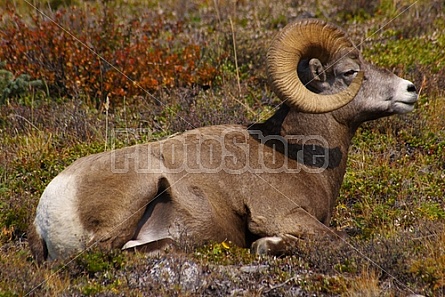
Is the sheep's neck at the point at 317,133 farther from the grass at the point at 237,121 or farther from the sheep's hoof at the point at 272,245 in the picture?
the sheep's hoof at the point at 272,245

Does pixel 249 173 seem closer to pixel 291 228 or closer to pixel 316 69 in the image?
pixel 291 228

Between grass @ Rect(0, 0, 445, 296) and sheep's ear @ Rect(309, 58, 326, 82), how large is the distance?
1528 millimetres

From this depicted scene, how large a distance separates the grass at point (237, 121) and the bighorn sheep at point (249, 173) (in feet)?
1.00

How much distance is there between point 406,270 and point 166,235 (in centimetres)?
226

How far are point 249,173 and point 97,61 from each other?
5.24 m

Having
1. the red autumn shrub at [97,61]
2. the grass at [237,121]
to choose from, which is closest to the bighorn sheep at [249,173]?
the grass at [237,121]

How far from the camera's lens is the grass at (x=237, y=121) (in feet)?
20.5

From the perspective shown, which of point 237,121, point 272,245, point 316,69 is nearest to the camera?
point 272,245

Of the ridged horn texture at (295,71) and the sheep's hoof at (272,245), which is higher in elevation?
the ridged horn texture at (295,71)

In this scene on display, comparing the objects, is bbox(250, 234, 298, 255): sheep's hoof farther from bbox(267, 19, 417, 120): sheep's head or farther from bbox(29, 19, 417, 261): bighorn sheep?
bbox(267, 19, 417, 120): sheep's head

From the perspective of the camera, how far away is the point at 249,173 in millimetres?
7641

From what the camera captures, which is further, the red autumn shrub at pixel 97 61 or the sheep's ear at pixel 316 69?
the red autumn shrub at pixel 97 61

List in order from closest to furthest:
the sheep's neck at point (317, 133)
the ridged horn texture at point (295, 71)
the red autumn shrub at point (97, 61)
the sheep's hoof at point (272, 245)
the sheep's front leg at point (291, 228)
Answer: the sheep's hoof at point (272, 245) → the sheep's front leg at point (291, 228) → the ridged horn texture at point (295, 71) → the sheep's neck at point (317, 133) → the red autumn shrub at point (97, 61)

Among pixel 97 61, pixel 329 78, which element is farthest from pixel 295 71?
pixel 97 61
